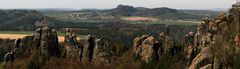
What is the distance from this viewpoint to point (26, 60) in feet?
344

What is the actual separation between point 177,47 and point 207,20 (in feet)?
38.1

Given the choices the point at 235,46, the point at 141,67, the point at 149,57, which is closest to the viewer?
the point at 235,46

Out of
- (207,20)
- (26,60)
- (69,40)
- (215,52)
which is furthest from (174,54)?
(215,52)

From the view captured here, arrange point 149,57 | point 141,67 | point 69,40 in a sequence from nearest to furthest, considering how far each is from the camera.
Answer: point 141,67, point 149,57, point 69,40

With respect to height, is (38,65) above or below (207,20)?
below

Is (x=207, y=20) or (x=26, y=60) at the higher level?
(x=207, y=20)

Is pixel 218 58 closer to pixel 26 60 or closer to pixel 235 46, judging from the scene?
pixel 235 46

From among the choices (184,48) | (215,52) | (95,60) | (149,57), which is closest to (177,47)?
(184,48)

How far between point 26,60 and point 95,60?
44.5 ft

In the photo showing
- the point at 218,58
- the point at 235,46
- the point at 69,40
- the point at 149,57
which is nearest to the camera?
the point at 218,58

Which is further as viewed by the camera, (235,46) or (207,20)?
(207,20)

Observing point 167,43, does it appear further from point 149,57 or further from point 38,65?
point 38,65

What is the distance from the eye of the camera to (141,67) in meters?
97.4

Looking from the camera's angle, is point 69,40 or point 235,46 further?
point 69,40
